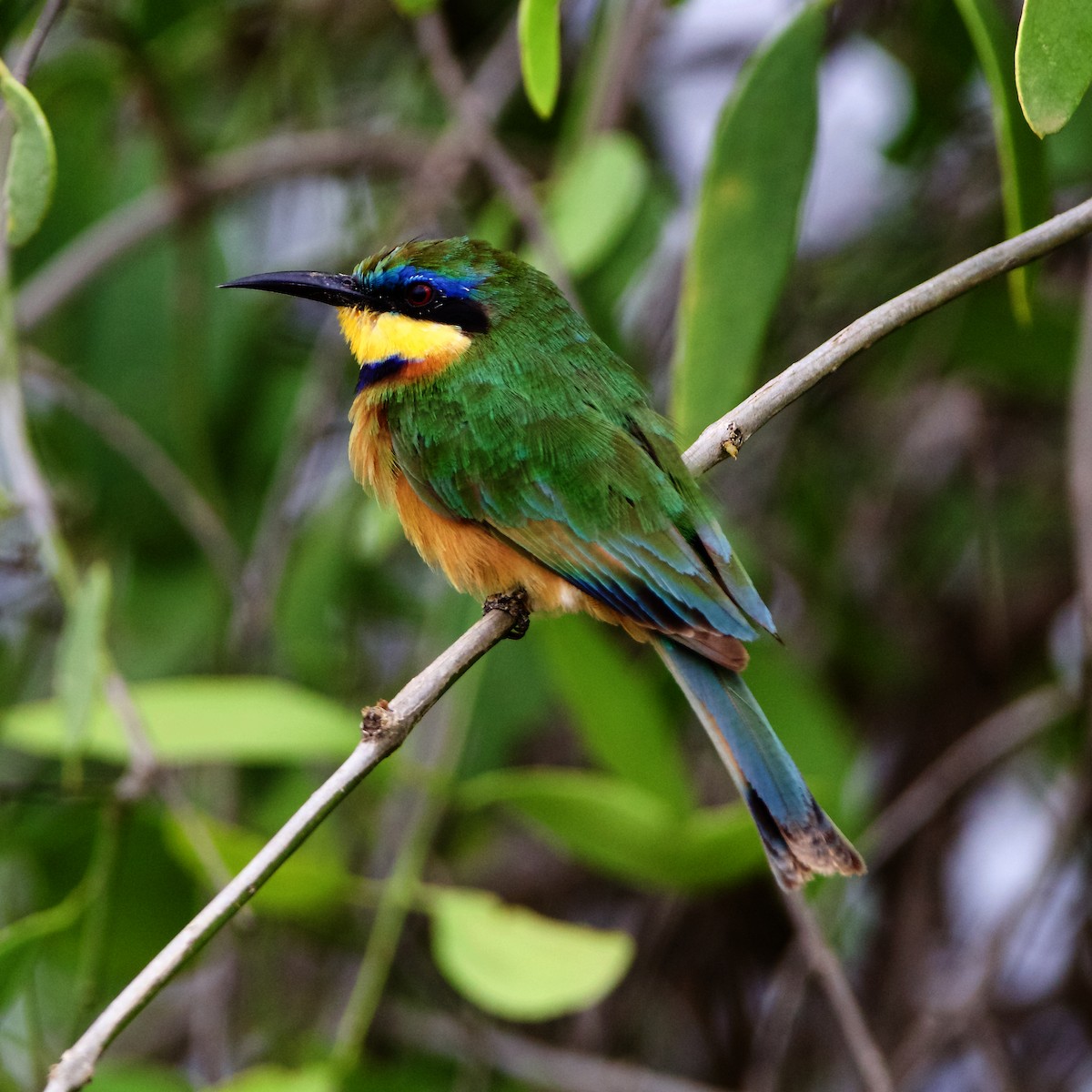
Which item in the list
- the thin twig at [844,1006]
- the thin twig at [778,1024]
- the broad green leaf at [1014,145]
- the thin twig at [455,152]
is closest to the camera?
the broad green leaf at [1014,145]

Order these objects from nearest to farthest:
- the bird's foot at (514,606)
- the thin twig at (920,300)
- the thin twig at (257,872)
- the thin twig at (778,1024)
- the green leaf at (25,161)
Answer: the thin twig at (257,872) → the green leaf at (25,161) → the thin twig at (920,300) → the bird's foot at (514,606) → the thin twig at (778,1024)

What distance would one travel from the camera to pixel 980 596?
3316 mm

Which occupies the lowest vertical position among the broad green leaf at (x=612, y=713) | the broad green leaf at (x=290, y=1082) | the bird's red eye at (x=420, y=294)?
the broad green leaf at (x=290, y=1082)

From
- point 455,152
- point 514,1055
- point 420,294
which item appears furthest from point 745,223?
point 514,1055

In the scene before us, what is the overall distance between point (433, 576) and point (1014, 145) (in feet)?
6.31

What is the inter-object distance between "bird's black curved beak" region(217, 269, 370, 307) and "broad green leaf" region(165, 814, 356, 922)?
2.52 ft

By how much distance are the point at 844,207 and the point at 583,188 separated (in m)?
1.20

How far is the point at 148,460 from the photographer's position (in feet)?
8.93

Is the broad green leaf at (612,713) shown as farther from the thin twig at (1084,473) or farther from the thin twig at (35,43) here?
the thin twig at (35,43)

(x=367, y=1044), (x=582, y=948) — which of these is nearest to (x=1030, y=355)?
(x=582, y=948)

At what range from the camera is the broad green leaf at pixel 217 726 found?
6.93 ft

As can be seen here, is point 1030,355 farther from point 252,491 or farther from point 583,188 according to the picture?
point 252,491

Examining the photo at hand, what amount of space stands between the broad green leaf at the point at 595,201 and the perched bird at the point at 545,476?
8cm

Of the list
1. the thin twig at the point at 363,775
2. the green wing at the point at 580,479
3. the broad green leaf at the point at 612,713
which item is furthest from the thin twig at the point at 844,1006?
the broad green leaf at the point at 612,713
